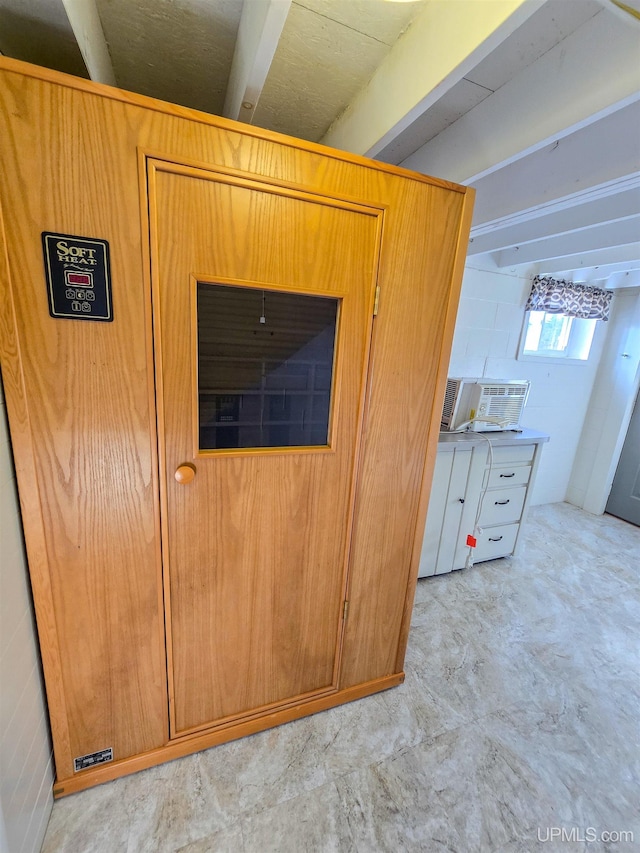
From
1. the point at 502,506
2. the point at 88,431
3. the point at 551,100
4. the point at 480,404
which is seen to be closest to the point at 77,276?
the point at 88,431

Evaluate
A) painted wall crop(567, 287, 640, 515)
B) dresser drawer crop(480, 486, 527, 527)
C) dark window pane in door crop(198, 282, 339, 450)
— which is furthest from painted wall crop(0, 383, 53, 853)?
painted wall crop(567, 287, 640, 515)

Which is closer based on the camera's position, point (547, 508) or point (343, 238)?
point (343, 238)

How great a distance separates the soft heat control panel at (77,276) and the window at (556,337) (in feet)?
10.2

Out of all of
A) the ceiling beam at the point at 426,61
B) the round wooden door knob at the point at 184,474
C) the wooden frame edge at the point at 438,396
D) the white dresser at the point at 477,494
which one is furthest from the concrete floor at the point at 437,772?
the ceiling beam at the point at 426,61

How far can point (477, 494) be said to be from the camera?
7.64 feet

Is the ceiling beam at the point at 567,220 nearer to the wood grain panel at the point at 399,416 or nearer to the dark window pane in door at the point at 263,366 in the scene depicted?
the wood grain panel at the point at 399,416

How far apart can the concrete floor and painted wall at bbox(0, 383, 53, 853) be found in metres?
0.22

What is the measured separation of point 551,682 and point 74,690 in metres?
2.05

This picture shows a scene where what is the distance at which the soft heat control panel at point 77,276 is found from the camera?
82 centimetres

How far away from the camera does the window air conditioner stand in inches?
94.5

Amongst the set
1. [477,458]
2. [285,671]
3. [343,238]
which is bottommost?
[285,671]

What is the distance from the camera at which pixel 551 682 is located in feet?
5.65

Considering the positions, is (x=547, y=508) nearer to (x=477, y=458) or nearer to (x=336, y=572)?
(x=477, y=458)

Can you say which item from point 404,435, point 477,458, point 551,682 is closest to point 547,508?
point 477,458
